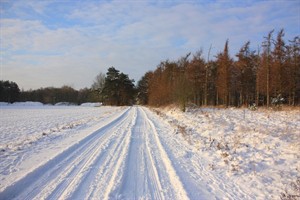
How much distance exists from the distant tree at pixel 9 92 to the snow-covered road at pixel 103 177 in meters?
113

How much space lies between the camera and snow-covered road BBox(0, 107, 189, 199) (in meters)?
5.35

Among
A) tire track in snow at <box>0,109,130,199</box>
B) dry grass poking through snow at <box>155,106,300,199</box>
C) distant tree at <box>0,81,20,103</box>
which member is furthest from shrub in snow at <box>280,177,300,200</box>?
distant tree at <box>0,81,20,103</box>

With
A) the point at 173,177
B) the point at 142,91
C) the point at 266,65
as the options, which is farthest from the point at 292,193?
the point at 142,91

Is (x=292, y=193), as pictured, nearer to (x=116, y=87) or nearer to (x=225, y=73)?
(x=225, y=73)

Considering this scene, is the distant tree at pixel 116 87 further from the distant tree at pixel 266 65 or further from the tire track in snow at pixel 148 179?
the tire track in snow at pixel 148 179

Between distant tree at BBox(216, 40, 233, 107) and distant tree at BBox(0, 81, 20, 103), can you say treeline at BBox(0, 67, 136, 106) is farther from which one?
distant tree at BBox(216, 40, 233, 107)

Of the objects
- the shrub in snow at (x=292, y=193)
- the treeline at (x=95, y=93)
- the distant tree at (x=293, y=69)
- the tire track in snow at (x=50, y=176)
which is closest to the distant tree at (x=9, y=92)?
the treeline at (x=95, y=93)

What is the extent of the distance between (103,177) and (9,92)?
Result: 11722 cm

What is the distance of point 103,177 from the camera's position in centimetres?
638

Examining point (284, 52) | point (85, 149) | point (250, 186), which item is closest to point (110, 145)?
point (85, 149)

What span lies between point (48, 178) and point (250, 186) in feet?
15.1

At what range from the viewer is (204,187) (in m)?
6.01

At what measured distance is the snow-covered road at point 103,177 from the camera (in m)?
5.35

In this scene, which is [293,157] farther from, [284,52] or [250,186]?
[284,52]
